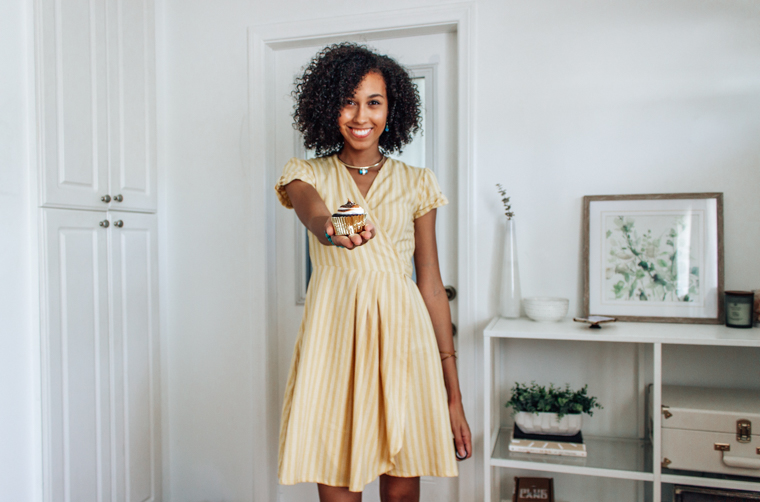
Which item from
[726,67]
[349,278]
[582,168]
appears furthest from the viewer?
[582,168]

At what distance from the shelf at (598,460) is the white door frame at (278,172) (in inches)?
10.4

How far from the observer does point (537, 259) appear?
5.56ft

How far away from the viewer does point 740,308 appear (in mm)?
1432

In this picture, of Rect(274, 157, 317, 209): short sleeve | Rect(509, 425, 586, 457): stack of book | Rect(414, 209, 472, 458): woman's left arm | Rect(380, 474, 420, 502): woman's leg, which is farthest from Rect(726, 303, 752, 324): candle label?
Rect(274, 157, 317, 209): short sleeve

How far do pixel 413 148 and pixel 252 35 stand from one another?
729 mm

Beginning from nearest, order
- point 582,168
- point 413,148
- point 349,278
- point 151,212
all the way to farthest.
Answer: point 349,278 → point 582,168 → point 413,148 → point 151,212

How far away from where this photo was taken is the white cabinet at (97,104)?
4.82 feet

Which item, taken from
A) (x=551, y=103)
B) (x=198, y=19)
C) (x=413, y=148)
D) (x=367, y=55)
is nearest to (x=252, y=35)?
(x=198, y=19)

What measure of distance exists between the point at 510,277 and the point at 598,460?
579 mm

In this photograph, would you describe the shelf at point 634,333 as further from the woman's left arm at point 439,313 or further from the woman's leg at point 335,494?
the woman's leg at point 335,494

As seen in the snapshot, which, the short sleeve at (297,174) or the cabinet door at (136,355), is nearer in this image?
the short sleeve at (297,174)

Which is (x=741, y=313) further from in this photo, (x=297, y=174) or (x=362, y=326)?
(x=297, y=174)

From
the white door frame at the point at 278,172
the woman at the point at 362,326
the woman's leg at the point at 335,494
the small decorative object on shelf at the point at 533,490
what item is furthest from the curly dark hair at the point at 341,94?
the small decorative object on shelf at the point at 533,490

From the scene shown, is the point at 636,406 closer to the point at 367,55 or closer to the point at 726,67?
the point at 726,67
